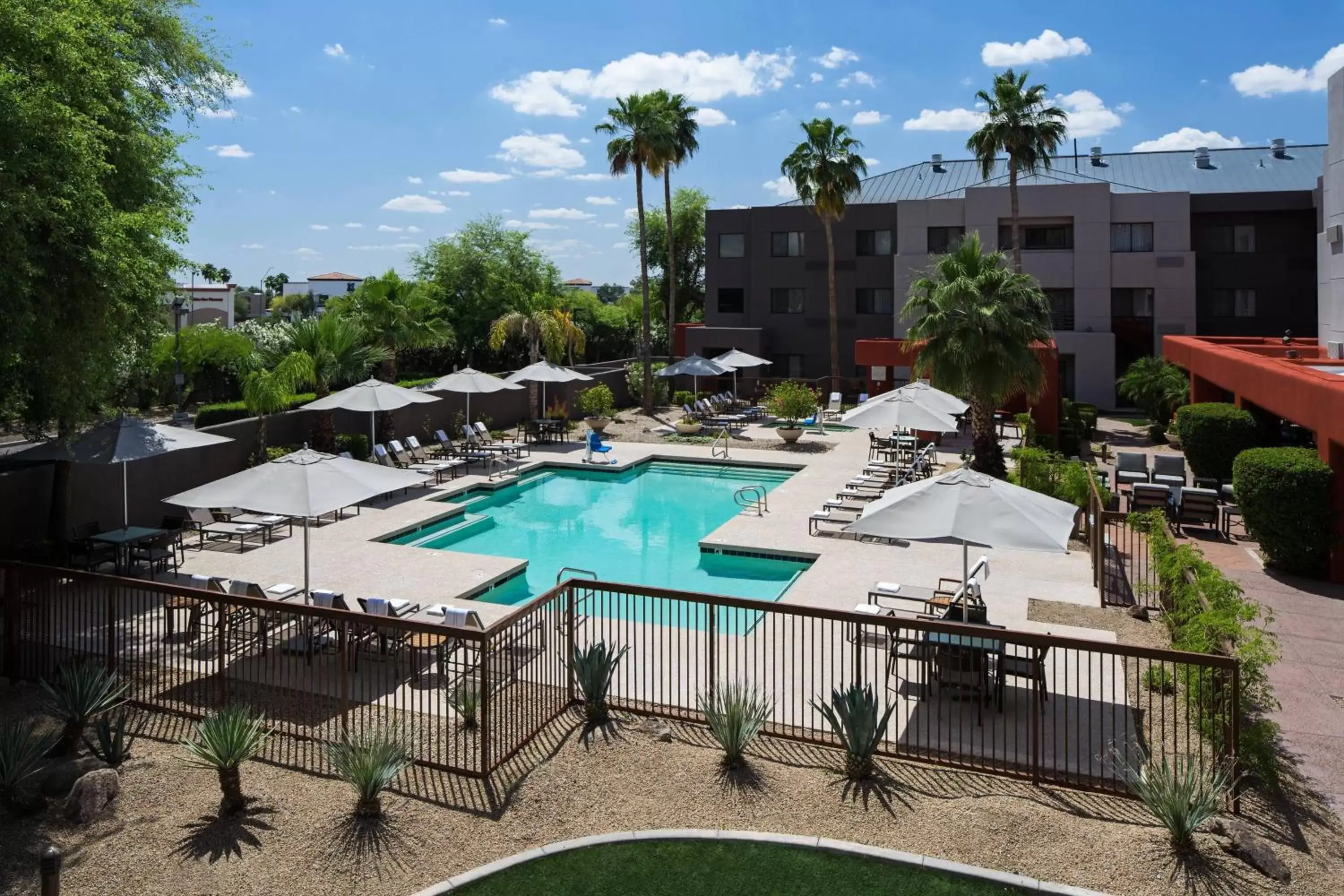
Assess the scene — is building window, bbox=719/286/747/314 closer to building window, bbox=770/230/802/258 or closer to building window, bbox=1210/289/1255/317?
building window, bbox=770/230/802/258

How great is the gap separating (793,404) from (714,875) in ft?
77.3

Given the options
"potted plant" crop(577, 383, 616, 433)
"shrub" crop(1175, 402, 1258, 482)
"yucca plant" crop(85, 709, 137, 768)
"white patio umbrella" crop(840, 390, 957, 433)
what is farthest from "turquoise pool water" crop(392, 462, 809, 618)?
"shrub" crop(1175, 402, 1258, 482)

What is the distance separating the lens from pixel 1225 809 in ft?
25.6

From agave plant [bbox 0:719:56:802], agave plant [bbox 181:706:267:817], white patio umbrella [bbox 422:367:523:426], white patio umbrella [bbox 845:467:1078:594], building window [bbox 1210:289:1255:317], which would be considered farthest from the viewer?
building window [bbox 1210:289:1255:317]

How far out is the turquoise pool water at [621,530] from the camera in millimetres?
16578

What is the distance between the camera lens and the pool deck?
13.9m

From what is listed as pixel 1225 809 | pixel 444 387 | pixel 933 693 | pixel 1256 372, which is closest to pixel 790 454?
pixel 444 387

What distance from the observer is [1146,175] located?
49.4 m

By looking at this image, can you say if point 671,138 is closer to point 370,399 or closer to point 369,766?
point 370,399

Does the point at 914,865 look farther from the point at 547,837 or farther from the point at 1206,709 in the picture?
the point at 1206,709

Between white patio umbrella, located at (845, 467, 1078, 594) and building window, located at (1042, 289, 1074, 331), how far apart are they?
3272 cm

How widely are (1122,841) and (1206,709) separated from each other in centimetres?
194

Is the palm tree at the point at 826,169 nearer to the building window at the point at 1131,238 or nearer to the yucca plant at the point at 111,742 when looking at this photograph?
the building window at the point at 1131,238

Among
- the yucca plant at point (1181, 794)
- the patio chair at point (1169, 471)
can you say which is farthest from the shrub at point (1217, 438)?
the yucca plant at point (1181, 794)
